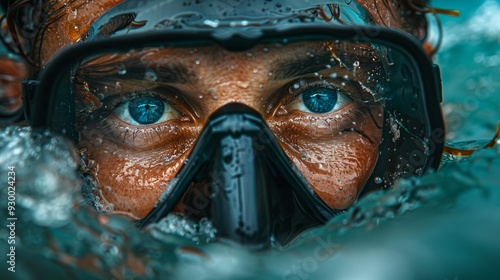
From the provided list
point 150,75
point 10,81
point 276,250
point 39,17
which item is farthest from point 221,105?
point 10,81

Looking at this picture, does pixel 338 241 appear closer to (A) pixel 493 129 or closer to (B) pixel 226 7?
(B) pixel 226 7

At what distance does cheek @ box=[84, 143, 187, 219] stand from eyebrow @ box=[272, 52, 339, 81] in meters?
0.33

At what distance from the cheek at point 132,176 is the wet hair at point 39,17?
47 cm

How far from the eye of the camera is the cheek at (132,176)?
71.4 inches

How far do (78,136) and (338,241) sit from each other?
2.67ft

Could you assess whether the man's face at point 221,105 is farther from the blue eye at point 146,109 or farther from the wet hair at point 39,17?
the wet hair at point 39,17

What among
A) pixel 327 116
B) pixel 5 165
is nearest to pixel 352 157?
pixel 327 116

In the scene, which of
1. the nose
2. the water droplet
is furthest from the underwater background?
the water droplet

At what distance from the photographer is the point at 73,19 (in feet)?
6.66

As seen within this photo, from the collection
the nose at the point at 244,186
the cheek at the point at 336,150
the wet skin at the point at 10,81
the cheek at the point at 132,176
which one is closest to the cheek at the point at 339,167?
the cheek at the point at 336,150

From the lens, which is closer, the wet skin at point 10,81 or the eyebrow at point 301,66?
the eyebrow at point 301,66

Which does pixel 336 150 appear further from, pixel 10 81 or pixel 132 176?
pixel 10 81

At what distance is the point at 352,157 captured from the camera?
1915 millimetres

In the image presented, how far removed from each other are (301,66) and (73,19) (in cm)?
72
